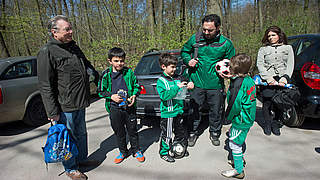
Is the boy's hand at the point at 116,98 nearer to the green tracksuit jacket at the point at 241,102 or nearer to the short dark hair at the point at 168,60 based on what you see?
the short dark hair at the point at 168,60

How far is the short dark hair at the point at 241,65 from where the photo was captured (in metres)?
2.27

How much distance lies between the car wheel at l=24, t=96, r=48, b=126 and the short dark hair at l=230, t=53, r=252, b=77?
4561 millimetres

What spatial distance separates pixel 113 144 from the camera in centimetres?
366

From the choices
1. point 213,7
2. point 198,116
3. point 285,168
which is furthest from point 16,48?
point 285,168

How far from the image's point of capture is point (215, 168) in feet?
8.93

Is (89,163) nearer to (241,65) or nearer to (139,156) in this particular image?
(139,156)

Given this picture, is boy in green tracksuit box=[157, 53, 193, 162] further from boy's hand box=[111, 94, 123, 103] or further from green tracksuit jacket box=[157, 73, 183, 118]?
boy's hand box=[111, 94, 123, 103]

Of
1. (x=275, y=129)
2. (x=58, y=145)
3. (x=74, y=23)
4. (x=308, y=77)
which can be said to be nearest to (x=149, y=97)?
(x=58, y=145)

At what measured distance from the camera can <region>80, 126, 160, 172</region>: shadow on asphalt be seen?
3190 millimetres

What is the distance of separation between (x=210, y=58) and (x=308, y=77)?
5.73 ft

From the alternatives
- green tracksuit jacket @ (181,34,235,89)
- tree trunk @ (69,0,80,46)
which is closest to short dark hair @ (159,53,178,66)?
green tracksuit jacket @ (181,34,235,89)

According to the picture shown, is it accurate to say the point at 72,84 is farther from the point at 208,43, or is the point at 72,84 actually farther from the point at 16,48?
the point at 16,48

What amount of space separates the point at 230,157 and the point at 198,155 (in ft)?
1.56

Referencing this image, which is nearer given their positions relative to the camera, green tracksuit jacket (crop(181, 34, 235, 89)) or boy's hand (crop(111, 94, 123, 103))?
boy's hand (crop(111, 94, 123, 103))
